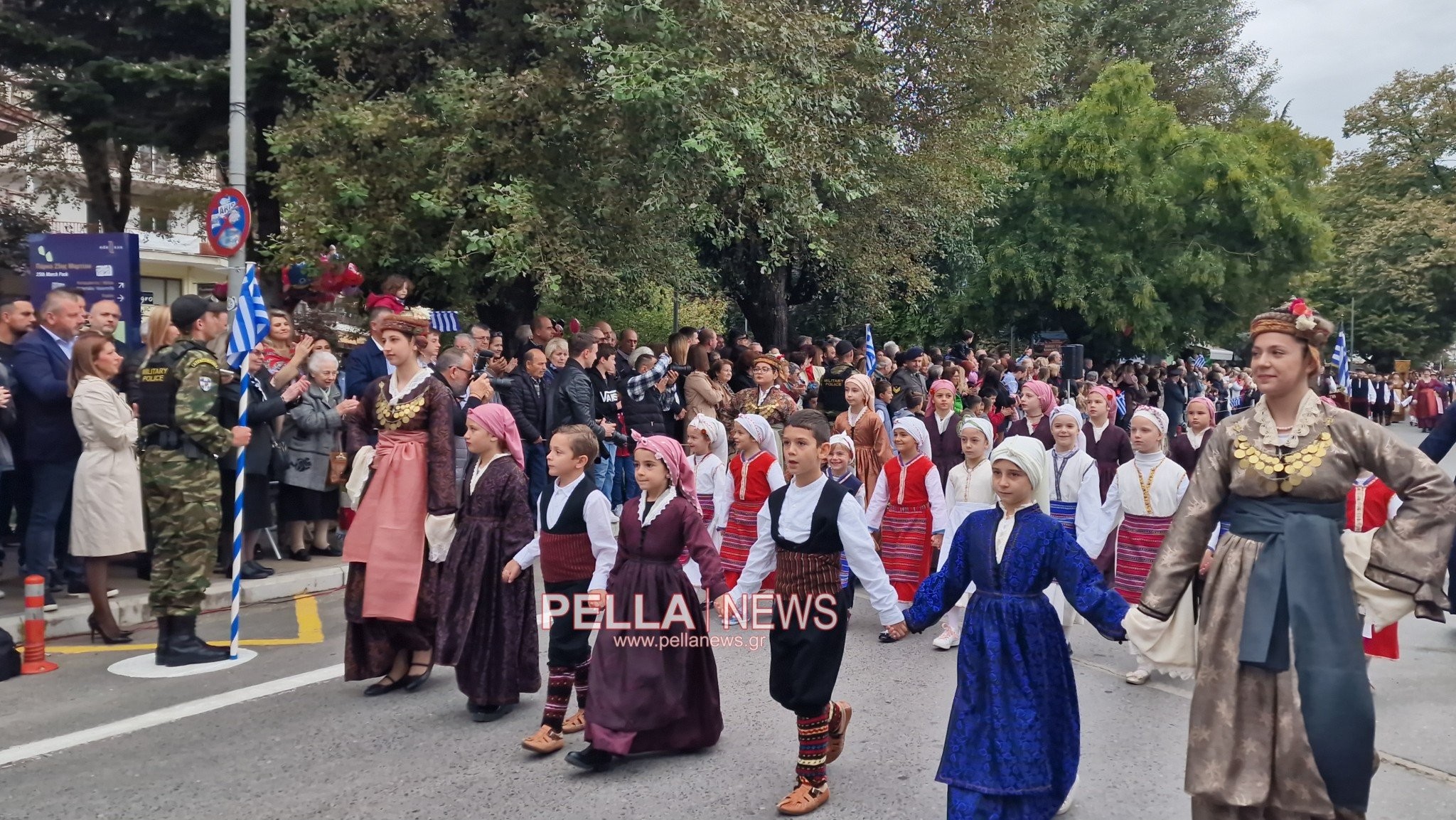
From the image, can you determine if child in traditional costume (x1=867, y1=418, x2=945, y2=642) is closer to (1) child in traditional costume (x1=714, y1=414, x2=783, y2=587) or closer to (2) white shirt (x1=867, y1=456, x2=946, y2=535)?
(2) white shirt (x1=867, y1=456, x2=946, y2=535)

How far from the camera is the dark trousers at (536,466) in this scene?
11.2 m

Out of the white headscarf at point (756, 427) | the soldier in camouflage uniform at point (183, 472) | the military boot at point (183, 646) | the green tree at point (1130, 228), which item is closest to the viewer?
the soldier in camouflage uniform at point (183, 472)

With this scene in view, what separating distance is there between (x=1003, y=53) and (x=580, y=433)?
55.7 ft

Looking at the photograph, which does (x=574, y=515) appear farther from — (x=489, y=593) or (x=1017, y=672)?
(x=1017, y=672)

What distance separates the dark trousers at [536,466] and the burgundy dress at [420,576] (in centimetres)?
473

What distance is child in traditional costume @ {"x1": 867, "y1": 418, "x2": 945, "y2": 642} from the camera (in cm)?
811

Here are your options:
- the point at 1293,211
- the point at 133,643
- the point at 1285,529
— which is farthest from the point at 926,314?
the point at 1285,529

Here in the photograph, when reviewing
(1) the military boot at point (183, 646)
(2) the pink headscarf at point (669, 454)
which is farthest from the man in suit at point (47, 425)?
(2) the pink headscarf at point (669, 454)

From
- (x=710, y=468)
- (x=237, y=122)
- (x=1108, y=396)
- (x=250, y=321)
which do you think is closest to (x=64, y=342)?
(x=250, y=321)

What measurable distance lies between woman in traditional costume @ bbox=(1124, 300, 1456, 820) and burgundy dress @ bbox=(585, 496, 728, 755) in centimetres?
212

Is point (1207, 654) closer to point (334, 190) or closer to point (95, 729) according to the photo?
point (95, 729)

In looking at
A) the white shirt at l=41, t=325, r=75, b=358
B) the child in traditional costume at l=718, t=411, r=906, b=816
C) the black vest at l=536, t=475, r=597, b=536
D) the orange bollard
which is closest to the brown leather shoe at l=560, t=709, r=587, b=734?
the black vest at l=536, t=475, r=597, b=536

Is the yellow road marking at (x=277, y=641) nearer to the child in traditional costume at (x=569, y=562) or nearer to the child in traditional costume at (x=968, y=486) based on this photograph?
the child in traditional costume at (x=569, y=562)

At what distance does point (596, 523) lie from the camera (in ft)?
17.8
